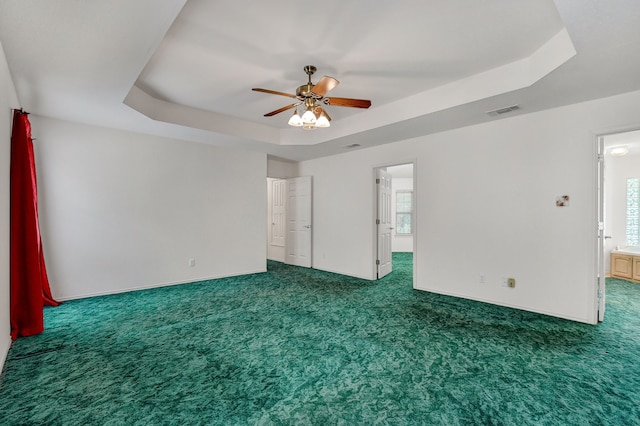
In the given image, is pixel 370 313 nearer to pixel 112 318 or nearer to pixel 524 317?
pixel 524 317

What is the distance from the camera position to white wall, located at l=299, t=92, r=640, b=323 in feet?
10.5

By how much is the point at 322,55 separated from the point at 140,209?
12.5 ft

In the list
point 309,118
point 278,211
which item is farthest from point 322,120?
point 278,211

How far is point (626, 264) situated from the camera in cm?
516

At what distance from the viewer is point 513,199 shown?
3730 mm

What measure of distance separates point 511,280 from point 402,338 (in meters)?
1.98

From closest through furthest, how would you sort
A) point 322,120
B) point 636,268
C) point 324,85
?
point 324,85, point 322,120, point 636,268

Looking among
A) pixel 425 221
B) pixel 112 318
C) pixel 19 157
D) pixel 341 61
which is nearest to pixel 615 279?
pixel 425 221

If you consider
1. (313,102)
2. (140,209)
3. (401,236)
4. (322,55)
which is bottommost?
(401,236)

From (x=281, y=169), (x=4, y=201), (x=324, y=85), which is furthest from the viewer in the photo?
(x=281, y=169)

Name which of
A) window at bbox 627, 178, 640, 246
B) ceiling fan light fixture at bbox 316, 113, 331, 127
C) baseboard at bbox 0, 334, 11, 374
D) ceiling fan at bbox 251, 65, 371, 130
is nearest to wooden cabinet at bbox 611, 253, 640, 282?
window at bbox 627, 178, 640, 246

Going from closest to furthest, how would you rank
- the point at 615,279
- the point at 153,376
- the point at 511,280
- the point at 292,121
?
1. the point at 153,376
2. the point at 292,121
3. the point at 511,280
4. the point at 615,279

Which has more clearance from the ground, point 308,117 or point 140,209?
point 308,117

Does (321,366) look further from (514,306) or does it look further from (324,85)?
(514,306)
